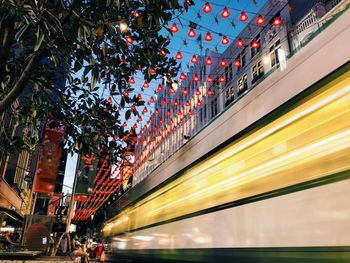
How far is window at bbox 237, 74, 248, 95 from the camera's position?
3000 centimetres

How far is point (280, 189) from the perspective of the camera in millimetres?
3027

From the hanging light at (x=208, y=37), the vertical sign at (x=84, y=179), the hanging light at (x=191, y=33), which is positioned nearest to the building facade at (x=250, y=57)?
the vertical sign at (x=84, y=179)

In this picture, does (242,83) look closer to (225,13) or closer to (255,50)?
(255,50)

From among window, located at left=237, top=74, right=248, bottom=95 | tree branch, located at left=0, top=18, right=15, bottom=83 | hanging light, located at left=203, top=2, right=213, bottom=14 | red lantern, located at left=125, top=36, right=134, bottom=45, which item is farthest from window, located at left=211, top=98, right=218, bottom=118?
tree branch, located at left=0, top=18, right=15, bottom=83

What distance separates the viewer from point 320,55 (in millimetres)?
2959

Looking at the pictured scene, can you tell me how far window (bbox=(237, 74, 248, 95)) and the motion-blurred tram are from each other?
26.1 metres

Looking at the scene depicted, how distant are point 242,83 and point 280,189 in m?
28.7

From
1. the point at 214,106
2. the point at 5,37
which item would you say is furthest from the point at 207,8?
the point at 214,106

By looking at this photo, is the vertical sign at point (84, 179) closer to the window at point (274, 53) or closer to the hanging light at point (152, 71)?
the hanging light at point (152, 71)

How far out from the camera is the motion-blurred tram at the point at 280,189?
2.47m

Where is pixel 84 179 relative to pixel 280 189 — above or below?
above

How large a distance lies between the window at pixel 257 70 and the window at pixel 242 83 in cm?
125

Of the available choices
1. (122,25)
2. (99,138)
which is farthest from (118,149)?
(122,25)

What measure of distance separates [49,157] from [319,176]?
14604 mm
